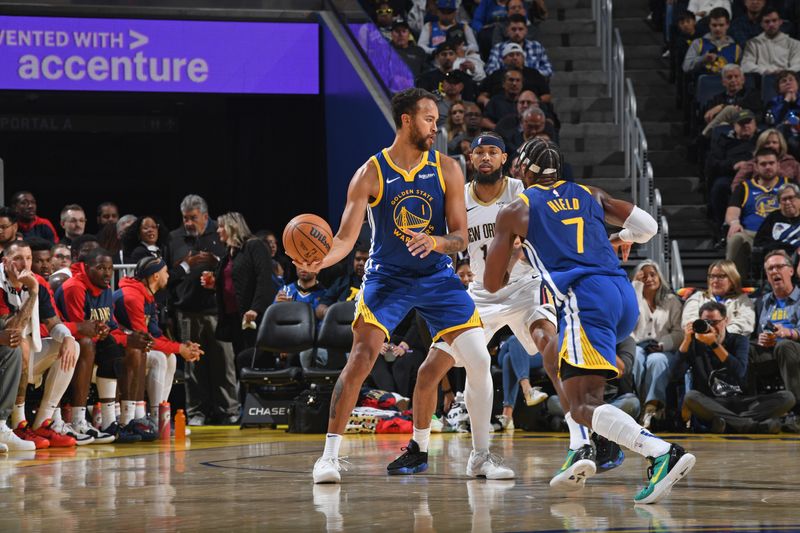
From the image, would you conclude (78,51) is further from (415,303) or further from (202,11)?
(415,303)

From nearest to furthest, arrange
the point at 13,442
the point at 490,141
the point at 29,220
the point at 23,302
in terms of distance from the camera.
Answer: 1. the point at 490,141
2. the point at 13,442
3. the point at 23,302
4. the point at 29,220

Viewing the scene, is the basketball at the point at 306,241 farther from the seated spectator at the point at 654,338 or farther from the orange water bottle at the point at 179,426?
the seated spectator at the point at 654,338

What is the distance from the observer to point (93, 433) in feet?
33.3

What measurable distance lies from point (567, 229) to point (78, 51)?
1219cm

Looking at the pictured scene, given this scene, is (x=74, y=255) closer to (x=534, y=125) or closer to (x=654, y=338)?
(x=534, y=125)

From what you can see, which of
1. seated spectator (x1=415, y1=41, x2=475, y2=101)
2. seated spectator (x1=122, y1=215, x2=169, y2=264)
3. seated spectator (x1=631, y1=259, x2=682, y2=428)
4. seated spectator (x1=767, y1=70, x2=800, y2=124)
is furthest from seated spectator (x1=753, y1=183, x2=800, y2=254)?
seated spectator (x1=122, y1=215, x2=169, y2=264)

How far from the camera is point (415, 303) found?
6.62 meters

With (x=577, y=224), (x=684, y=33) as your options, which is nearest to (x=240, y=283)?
(x=577, y=224)

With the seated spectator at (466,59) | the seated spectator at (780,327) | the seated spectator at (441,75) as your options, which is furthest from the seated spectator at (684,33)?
the seated spectator at (780,327)

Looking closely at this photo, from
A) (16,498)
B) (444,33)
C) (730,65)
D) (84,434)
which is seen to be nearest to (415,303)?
(16,498)

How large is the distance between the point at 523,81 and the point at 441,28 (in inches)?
89.8

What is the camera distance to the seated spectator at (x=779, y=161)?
517 inches

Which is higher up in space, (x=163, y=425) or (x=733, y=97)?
(x=733, y=97)

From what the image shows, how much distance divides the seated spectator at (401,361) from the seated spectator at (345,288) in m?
0.82
